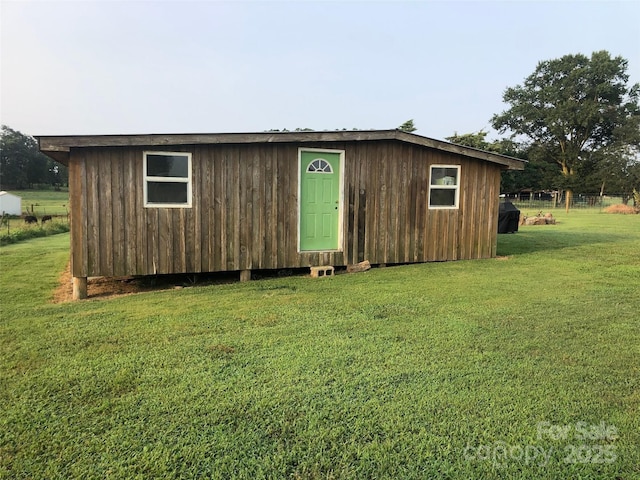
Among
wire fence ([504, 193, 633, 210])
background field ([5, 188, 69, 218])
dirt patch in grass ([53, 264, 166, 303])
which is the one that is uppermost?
wire fence ([504, 193, 633, 210])

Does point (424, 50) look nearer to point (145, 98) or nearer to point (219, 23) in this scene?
point (219, 23)

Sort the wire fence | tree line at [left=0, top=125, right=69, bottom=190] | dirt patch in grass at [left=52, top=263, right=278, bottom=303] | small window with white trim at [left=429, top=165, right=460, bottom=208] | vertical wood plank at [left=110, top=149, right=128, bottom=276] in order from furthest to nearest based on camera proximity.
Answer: tree line at [left=0, top=125, right=69, bottom=190] → the wire fence → small window with white trim at [left=429, top=165, right=460, bottom=208] → dirt patch in grass at [left=52, top=263, right=278, bottom=303] → vertical wood plank at [left=110, top=149, right=128, bottom=276]

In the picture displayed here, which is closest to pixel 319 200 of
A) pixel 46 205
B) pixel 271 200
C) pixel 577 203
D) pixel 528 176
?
pixel 271 200

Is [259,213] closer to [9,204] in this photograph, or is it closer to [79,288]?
[79,288]

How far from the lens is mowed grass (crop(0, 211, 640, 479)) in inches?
83.5

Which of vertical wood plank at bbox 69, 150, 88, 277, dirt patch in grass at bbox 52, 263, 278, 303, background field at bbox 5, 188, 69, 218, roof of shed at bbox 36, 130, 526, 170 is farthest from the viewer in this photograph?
background field at bbox 5, 188, 69, 218

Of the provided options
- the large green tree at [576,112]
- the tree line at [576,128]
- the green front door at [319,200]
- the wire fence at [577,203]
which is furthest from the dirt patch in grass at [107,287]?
the large green tree at [576,112]

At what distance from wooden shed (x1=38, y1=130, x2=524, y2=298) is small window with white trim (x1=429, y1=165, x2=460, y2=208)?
2 centimetres

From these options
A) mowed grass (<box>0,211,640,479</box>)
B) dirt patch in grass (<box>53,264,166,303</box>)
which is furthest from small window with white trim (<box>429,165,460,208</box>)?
dirt patch in grass (<box>53,264,166,303</box>)

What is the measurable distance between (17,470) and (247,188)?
5.31m

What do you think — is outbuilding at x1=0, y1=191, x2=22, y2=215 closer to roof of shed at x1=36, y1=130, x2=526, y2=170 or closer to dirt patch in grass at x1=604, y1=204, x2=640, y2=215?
roof of shed at x1=36, y1=130, x2=526, y2=170

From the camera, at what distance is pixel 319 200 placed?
295 inches

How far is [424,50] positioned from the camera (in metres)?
20.4

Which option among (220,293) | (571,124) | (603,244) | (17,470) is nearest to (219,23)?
(220,293)
